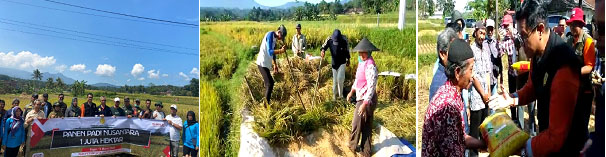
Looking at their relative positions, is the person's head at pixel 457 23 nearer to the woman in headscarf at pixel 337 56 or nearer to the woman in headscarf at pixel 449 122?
the woman in headscarf at pixel 449 122

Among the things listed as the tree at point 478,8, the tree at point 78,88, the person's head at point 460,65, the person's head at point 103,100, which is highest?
the tree at point 478,8

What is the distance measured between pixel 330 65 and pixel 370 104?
686 millimetres

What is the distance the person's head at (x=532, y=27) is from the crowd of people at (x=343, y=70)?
2187 mm

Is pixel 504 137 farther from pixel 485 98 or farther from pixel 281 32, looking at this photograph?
pixel 281 32

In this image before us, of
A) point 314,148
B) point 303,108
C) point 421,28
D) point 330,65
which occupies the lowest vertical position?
point 314,148

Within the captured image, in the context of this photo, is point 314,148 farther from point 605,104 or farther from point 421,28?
point 605,104

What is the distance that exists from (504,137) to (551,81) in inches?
18.2

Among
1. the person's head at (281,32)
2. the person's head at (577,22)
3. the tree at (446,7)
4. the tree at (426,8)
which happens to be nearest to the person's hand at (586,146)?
the person's head at (577,22)

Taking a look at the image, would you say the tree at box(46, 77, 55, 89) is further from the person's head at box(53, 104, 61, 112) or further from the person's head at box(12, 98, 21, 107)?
the person's head at box(12, 98, 21, 107)

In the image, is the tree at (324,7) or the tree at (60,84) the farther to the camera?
the tree at (60,84)

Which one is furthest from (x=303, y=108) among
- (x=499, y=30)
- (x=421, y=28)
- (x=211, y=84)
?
(x=499, y=30)

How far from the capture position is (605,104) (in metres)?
3.34

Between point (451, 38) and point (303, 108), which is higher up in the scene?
point (451, 38)

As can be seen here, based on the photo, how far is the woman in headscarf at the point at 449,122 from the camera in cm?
351
